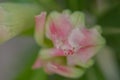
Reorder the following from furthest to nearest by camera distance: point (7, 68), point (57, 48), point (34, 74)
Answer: point (7, 68), point (34, 74), point (57, 48)

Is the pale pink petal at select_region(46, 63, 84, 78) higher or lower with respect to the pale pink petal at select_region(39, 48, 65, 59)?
lower

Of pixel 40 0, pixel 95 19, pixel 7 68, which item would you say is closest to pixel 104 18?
pixel 95 19

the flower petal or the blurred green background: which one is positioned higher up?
the flower petal

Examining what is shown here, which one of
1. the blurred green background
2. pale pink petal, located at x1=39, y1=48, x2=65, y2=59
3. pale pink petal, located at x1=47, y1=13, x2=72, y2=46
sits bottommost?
the blurred green background

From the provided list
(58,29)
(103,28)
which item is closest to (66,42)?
(58,29)

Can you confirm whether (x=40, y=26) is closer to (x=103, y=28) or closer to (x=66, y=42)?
(x=66, y=42)

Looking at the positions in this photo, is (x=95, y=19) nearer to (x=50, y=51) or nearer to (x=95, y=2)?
(x=95, y=2)
